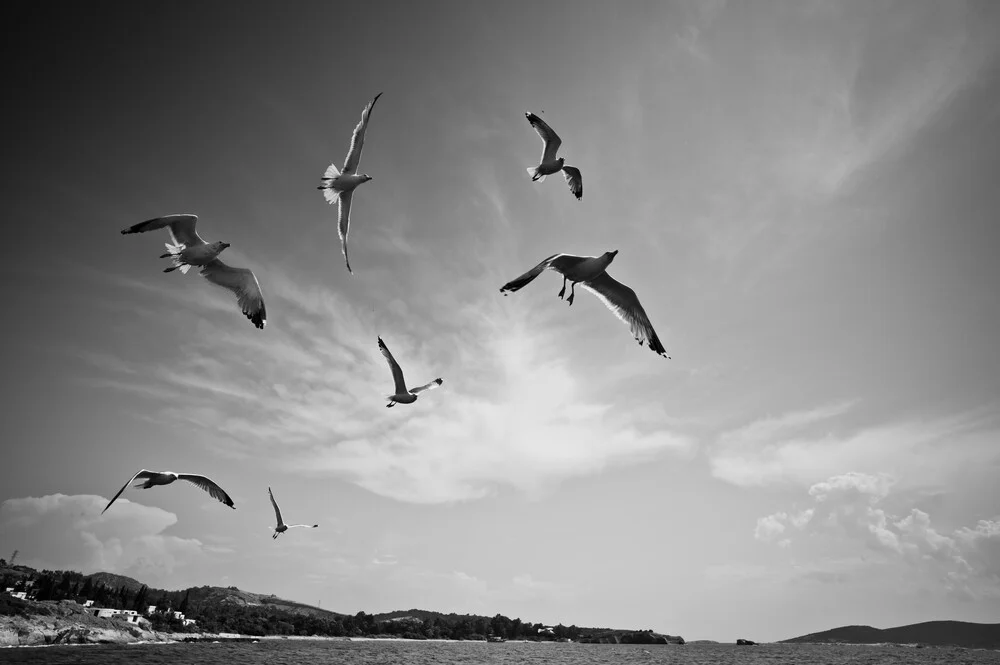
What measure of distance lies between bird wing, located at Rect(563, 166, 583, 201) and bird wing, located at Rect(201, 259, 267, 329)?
10136mm

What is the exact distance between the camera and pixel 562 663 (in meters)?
91.5

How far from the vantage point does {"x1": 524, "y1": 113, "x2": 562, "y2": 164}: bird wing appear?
15484 mm

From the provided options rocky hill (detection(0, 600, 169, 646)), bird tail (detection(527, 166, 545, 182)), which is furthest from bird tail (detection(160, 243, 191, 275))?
rocky hill (detection(0, 600, 169, 646))

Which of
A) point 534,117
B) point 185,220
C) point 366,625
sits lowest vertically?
point 366,625

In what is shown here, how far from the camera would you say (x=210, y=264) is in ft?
49.2

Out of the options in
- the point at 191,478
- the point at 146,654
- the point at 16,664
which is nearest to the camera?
the point at 191,478

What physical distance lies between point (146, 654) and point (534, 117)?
78564 millimetres

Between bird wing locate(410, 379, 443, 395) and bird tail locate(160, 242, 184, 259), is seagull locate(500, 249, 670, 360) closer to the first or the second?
bird wing locate(410, 379, 443, 395)

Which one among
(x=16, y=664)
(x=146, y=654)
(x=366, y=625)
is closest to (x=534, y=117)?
(x=16, y=664)

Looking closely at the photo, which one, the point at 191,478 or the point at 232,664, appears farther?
the point at 232,664

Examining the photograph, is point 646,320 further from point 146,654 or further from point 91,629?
point 91,629

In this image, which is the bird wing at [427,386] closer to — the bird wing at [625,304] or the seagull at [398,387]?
the seagull at [398,387]

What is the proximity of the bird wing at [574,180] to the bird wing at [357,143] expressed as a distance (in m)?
6.15

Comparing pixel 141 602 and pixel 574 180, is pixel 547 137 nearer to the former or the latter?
pixel 574 180
